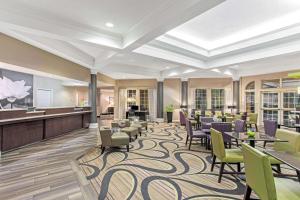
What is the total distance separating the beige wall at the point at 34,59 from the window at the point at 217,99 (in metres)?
8.63

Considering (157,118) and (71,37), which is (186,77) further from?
(71,37)

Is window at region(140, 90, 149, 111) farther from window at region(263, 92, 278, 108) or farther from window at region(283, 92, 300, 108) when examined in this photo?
window at region(283, 92, 300, 108)

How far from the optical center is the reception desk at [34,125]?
15.1 ft

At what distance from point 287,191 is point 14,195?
143 inches

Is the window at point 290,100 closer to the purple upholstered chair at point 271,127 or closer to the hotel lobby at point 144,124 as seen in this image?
the hotel lobby at point 144,124

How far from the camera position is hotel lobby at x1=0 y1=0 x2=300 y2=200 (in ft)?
9.05

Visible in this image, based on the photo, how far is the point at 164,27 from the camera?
3.59 metres

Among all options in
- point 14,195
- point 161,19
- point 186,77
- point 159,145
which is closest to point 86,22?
point 161,19

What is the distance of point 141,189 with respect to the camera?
2828 mm

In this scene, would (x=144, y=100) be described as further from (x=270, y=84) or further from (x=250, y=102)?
(x=270, y=84)

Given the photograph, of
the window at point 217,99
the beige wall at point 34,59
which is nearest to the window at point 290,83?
the window at point 217,99

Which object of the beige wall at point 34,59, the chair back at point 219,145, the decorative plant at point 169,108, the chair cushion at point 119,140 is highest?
the beige wall at point 34,59

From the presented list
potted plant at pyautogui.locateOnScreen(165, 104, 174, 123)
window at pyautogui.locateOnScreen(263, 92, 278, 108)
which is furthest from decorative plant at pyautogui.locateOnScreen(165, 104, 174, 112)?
window at pyautogui.locateOnScreen(263, 92, 278, 108)

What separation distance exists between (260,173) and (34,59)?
248 inches
